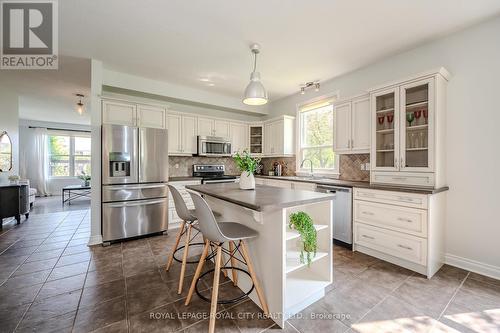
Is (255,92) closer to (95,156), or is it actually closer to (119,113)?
(119,113)

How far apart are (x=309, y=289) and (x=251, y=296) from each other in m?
0.52

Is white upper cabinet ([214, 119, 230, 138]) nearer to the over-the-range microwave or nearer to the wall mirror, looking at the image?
the over-the-range microwave

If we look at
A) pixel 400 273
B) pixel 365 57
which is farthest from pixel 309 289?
pixel 365 57

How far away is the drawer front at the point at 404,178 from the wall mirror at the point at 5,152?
7.19 metres

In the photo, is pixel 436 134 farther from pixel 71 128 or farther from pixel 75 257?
pixel 71 128

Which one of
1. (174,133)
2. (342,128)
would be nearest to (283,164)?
(342,128)

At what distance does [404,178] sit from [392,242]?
2.66 ft

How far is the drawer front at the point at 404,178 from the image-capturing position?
2.50m

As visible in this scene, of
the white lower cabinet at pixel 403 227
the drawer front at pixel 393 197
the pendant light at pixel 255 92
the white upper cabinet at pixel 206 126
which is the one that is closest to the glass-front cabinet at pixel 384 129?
the drawer front at pixel 393 197

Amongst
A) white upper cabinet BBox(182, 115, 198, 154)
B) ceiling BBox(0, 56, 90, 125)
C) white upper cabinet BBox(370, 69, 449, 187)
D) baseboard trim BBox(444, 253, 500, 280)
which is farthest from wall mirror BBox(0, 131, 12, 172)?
baseboard trim BBox(444, 253, 500, 280)

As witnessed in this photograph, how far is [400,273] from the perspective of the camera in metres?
2.38

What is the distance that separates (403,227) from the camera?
2.47 m

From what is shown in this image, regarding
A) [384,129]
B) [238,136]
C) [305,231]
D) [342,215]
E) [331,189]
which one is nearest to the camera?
[305,231]

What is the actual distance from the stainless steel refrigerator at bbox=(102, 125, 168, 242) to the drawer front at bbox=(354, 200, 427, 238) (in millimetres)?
3115
